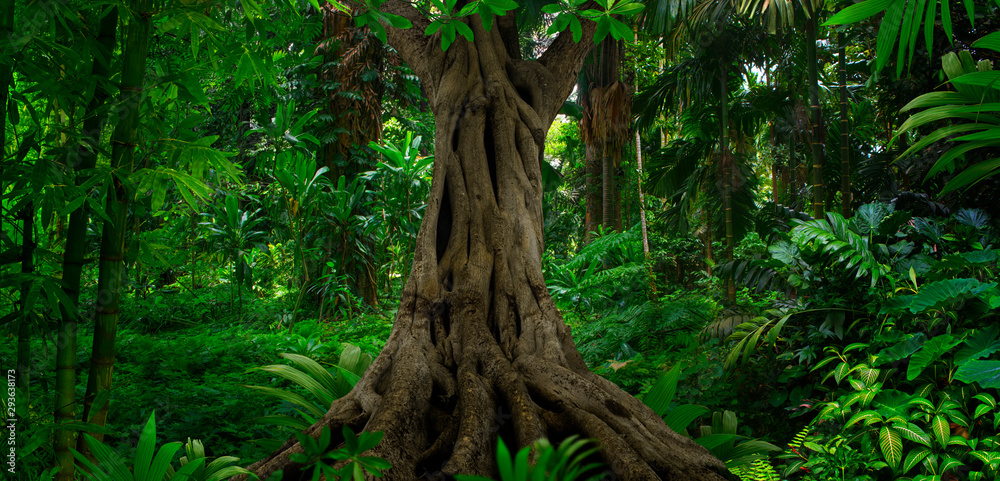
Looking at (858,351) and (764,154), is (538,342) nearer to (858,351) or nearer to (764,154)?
(858,351)

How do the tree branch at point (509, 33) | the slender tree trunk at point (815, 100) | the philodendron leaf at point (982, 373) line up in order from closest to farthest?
the philodendron leaf at point (982, 373) → the tree branch at point (509, 33) → the slender tree trunk at point (815, 100)

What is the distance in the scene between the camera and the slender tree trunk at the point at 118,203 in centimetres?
170

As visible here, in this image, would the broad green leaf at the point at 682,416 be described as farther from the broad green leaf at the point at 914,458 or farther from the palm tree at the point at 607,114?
the palm tree at the point at 607,114

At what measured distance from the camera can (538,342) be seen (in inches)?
98.8

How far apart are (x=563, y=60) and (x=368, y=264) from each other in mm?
3604

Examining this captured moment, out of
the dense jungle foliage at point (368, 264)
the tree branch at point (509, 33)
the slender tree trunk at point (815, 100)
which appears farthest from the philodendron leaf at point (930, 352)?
the slender tree trunk at point (815, 100)

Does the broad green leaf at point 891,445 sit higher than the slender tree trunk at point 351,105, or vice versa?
the slender tree trunk at point 351,105

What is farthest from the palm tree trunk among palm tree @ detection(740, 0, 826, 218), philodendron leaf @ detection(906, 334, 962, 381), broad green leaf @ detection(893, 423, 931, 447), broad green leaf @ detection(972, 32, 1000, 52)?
palm tree @ detection(740, 0, 826, 218)

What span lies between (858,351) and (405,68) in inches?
225

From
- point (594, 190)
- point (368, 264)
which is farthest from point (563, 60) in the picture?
point (594, 190)

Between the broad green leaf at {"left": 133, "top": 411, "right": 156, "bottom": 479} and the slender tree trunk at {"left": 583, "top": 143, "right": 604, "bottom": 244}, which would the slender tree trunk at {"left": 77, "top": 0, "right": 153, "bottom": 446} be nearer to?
the broad green leaf at {"left": 133, "top": 411, "right": 156, "bottom": 479}

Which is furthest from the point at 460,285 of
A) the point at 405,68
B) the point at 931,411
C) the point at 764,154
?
the point at 764,154

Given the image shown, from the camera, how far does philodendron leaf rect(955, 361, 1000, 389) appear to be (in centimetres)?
230

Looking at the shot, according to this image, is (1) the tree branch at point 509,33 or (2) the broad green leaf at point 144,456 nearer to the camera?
(2) the broad green leaf at point 144,456
